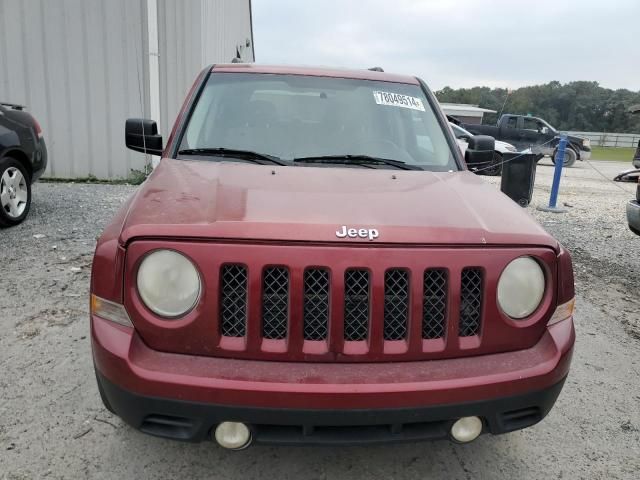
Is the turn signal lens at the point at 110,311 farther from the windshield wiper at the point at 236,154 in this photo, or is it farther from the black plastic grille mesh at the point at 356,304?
the windshield wiper at the point at 236,154

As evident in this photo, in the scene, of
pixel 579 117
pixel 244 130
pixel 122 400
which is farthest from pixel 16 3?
pixel 579 117

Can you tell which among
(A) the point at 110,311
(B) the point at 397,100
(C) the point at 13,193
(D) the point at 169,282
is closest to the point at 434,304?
(D) the point at 169,282

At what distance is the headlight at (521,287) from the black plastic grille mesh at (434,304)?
0.22m

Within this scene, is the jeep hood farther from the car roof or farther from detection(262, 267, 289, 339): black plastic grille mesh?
the car roof

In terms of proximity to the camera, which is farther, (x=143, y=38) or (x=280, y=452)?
(x=143, y=38)

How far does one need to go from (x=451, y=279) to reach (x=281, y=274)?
23.8 inches

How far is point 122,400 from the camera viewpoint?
185 centimetres

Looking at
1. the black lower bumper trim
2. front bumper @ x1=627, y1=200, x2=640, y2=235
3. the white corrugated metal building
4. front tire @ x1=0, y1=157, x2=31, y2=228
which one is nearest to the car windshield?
the black lower bumper trim

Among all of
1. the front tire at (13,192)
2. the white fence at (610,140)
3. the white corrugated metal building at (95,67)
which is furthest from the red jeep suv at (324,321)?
the white fence at (610,140)

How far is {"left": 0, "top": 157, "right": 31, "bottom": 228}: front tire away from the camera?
570 centimetres

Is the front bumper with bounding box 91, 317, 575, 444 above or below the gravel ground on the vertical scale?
above

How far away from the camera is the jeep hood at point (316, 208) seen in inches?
73.4

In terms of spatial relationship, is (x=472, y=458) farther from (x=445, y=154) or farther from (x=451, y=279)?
(x=445, y=154)

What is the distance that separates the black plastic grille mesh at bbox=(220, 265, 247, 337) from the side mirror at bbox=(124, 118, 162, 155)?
185cm
